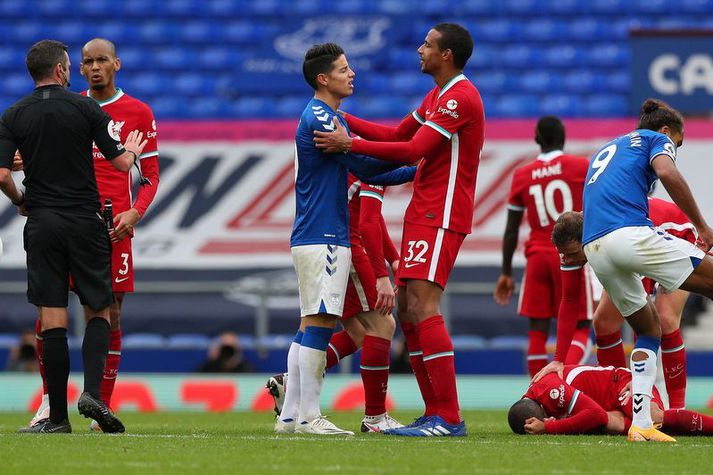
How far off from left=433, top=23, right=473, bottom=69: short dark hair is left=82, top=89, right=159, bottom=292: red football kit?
6.64ft

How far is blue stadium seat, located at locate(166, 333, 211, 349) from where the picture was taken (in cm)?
1452

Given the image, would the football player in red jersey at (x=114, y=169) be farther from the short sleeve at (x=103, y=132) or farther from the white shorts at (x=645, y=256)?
the white shorts at (x=645, y=256)

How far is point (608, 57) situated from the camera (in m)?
19.3

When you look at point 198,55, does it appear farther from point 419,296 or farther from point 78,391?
point 419,296

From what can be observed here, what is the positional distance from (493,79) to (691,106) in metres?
3.35

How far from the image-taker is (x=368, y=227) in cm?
807

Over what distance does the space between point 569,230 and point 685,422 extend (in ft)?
4.51

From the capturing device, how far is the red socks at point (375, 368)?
8.02m

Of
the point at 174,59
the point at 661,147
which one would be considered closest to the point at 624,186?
the point at 661,147

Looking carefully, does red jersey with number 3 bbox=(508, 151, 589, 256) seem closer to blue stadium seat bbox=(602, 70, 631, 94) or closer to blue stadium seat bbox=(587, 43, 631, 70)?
blue stadium seat bbox=(602, 70, 631, 94)

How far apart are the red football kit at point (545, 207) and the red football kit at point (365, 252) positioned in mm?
2364

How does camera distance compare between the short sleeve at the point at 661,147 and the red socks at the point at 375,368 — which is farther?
the red socks at the point at 375,368

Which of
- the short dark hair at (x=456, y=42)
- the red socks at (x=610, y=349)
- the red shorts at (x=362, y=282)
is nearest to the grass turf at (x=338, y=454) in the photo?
the red shorts at (x=362, y=282)

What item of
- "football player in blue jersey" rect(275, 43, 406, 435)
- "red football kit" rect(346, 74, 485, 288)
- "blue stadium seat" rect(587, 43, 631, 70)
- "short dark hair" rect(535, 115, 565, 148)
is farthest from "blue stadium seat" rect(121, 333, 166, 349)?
"blue stadium seat" rect(587, 43, 631, 70)
